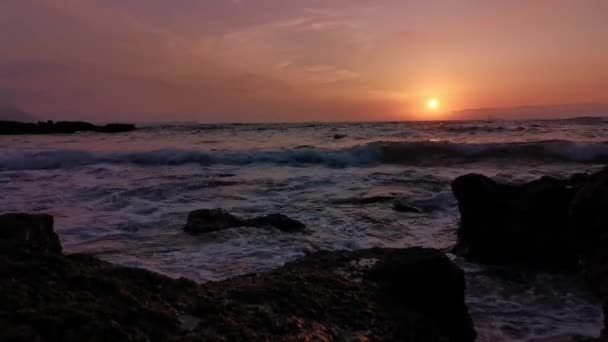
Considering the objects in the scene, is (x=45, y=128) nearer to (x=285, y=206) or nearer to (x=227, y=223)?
(x=285, y=206)

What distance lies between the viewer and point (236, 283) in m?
2.52

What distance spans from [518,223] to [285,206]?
3.99m

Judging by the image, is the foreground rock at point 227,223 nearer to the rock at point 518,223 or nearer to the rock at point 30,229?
the rock at point 518,223

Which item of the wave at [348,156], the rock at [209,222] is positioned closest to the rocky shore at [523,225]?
the rock at [209,222]

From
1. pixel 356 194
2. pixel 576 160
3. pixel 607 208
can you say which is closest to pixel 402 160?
pixel 576 160

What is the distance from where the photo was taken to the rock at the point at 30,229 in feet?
9.67

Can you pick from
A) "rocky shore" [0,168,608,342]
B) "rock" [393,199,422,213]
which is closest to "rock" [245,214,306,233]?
"rock" [393,199,422,213]

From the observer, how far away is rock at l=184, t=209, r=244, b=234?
20.0ft

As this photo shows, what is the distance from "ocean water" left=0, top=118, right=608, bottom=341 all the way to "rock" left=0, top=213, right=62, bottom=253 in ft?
4.27

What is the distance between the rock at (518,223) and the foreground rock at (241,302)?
2450 millimetres

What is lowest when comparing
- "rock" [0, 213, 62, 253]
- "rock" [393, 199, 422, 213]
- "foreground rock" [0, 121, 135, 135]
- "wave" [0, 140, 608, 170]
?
"rock" [393, 199, 422, 213]

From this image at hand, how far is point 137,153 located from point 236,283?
56.8 ft

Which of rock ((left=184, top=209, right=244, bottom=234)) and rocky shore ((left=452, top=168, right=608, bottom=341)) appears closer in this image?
rocky shore ((left=452, top=168, right=608, bottom=341))

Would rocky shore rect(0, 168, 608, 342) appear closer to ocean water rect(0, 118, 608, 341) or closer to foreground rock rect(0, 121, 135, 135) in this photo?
ocean water rect(0, 118, 608, 341)
